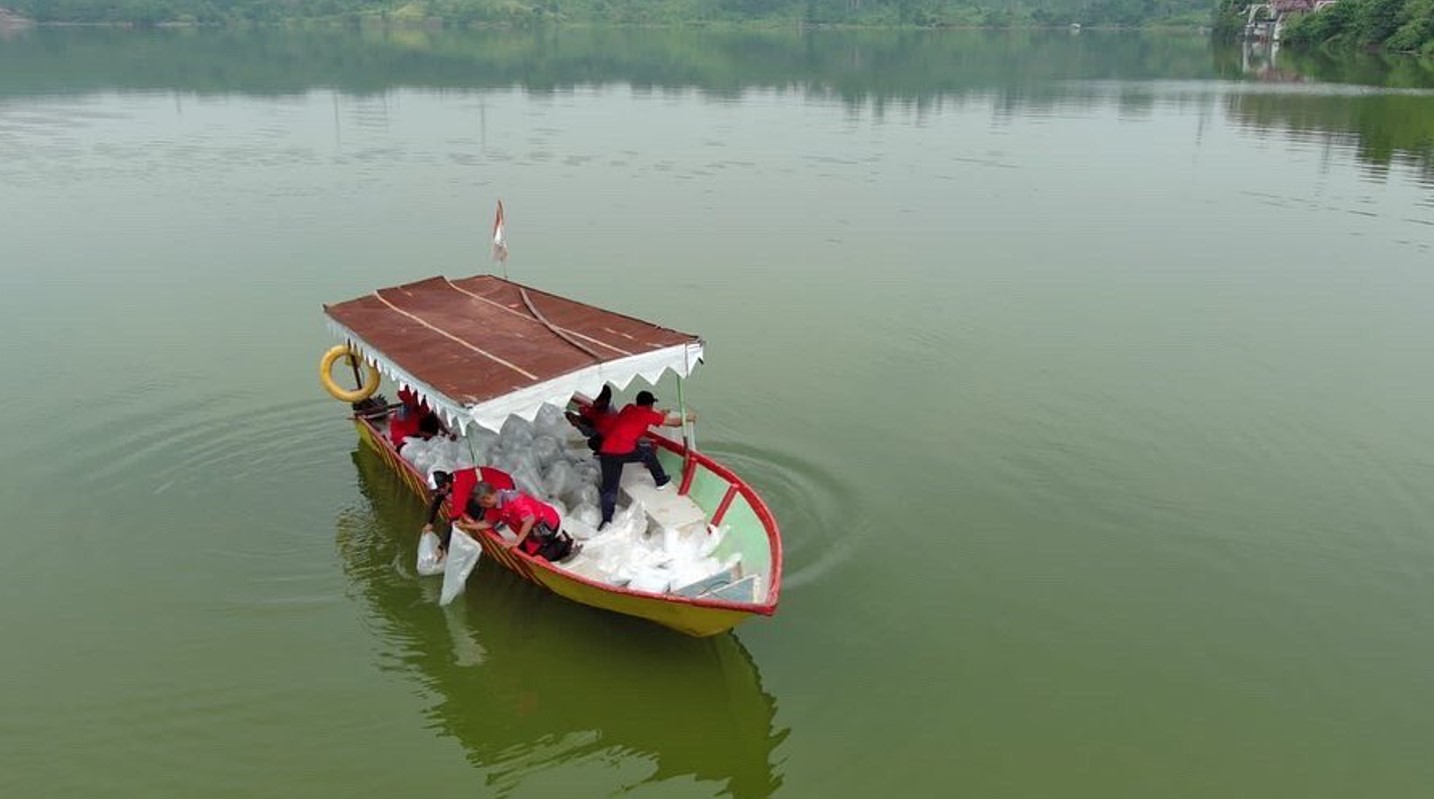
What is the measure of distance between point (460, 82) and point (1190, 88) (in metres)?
33.3

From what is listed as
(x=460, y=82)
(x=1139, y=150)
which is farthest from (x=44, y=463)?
(x=460, y=82)

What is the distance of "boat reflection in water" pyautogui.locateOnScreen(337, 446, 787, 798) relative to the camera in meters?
7.28

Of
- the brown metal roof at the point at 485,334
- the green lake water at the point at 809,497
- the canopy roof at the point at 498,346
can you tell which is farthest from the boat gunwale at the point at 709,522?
the brown metal roof at the point at 485,334

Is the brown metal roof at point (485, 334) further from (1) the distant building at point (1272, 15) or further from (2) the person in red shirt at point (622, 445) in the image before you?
(1) the distant building at point (1272, 15)

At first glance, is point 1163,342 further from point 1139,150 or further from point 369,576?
point 1139,150

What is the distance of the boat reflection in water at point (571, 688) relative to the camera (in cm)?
728

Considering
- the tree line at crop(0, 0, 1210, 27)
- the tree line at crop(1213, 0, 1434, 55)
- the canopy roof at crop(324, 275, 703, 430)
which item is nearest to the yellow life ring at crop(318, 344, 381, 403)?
the canopy roof at crop(324, 275, 703, 430)

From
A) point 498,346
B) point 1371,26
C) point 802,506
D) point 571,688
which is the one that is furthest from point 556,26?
point 571,688

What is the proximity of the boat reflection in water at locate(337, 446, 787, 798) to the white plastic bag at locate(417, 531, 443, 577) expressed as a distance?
13 cm

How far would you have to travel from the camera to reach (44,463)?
11.1 metres

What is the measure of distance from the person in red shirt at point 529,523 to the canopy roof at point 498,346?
25.9 inches

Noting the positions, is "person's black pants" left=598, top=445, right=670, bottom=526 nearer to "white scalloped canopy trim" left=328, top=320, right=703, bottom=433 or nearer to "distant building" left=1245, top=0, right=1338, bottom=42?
"white scalloped canopy trim" left=328, top=320, right=703, bottom=433

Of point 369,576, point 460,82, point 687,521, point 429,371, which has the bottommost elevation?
point 369,576

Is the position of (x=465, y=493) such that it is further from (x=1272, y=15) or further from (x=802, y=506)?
(x=1272, y=15)
